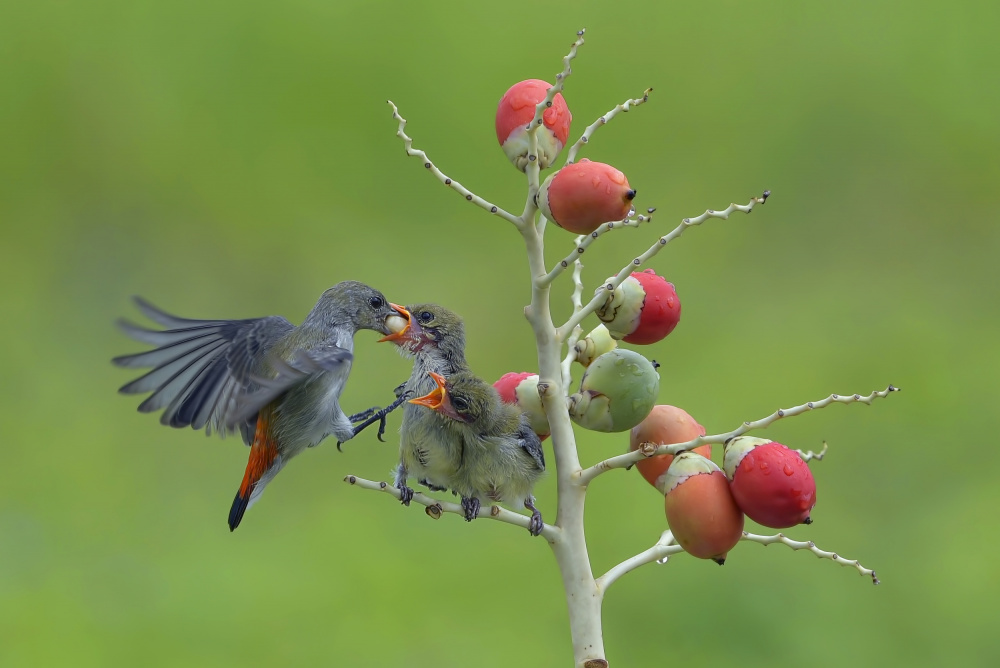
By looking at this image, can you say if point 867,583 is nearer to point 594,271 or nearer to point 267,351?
point 594,271

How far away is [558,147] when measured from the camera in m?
0.83

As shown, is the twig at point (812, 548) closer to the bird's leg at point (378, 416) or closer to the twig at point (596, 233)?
the twig at point (596, 233)

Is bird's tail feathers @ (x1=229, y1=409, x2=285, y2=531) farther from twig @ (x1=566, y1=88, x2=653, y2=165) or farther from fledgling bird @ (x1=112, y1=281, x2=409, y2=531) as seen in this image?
twig @ (x1=566, y1=88, x2=653, y2=165)

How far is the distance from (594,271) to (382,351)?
654mm

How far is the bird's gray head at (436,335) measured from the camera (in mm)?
1105

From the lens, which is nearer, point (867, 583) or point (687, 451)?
point (687, 451)

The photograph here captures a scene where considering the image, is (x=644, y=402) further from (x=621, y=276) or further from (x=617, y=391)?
(x=621, y=276)

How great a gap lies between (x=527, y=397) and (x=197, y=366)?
1.63 feet

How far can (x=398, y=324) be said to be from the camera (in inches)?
45.3

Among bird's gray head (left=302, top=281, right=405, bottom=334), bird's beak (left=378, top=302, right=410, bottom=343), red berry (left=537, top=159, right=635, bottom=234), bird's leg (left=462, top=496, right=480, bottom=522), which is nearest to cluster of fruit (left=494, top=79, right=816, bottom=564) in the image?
red berry (left=537, top=159, right=635, bottom=234)

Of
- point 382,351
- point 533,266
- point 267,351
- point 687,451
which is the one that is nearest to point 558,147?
point 533,266

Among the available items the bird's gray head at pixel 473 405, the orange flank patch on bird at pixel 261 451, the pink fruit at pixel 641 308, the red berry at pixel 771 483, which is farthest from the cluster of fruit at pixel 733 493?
the orange flank patch on bird at pixel 261 451

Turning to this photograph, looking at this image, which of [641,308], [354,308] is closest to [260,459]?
[354,308]

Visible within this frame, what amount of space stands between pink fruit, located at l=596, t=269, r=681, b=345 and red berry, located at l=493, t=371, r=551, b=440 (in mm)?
95
